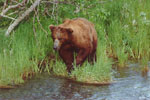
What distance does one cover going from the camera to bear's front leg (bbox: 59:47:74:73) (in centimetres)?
701

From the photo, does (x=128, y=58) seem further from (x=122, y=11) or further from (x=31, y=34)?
(x=31, y=34)

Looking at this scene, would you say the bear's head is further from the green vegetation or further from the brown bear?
the green vegetation

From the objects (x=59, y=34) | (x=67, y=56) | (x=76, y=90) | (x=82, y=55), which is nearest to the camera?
(x=76, y=90)

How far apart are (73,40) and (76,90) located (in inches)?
39.8

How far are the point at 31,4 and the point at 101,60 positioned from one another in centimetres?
252

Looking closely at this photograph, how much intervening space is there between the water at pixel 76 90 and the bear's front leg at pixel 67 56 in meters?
0.38

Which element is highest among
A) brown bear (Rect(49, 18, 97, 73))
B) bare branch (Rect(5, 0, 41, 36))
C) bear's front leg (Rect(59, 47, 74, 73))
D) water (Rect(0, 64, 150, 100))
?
bare branch (Rect(5, 0, 41, 36))

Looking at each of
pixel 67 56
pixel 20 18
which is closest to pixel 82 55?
pixel 67 56

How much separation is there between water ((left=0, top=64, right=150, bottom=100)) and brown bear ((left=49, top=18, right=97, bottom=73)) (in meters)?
0.50

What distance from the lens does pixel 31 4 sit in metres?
8.36

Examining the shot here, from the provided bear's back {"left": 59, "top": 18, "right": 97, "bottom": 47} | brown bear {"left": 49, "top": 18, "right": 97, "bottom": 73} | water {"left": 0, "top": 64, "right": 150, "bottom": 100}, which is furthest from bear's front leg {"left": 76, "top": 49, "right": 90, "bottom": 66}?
water {"left": 0, "top": 64, "right": 150, "bottom": 100}

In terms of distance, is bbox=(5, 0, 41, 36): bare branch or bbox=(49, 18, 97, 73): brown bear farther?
bbox=(5, 0, 41, 36): bare branch

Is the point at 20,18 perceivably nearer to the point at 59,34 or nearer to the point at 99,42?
the point at 59,34

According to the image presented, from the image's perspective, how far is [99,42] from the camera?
8.13 meters
